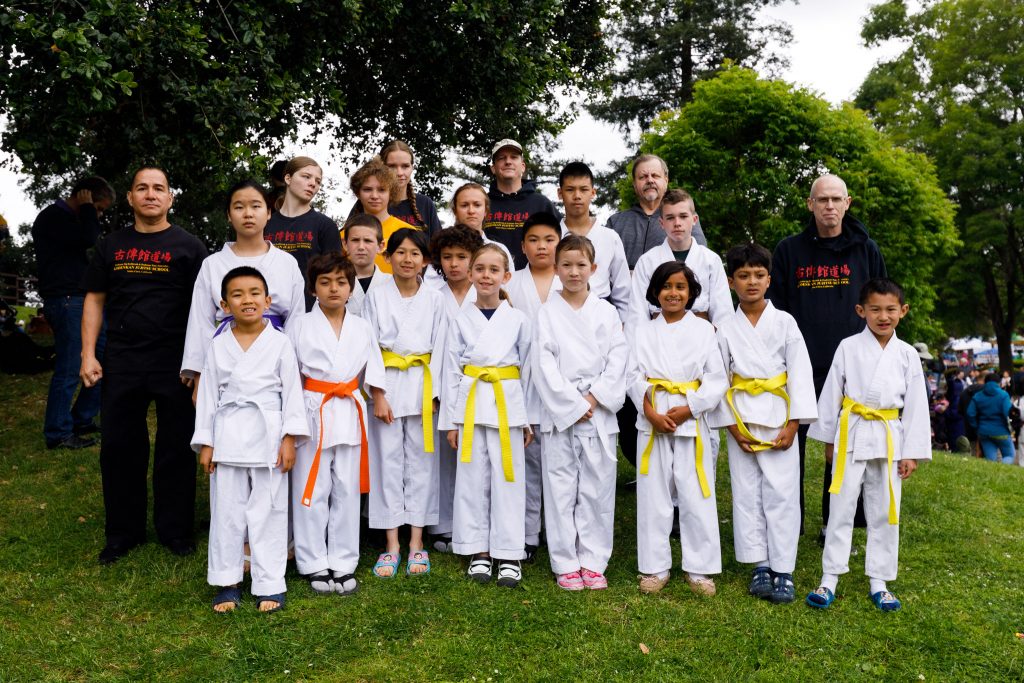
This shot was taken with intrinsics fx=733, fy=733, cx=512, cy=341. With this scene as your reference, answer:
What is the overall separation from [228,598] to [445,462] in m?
1.62

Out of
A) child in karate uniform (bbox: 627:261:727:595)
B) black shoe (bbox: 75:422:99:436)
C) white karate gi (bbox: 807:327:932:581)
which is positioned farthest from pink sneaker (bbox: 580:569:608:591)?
black shoe (bbox: 75:422:99:436)

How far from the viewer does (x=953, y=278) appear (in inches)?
885

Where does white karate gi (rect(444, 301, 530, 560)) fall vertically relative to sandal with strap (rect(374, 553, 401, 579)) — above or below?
above

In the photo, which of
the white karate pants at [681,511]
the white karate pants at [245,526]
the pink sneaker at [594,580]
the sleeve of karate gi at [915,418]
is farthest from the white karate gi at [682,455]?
the white karate pants at [245,526]

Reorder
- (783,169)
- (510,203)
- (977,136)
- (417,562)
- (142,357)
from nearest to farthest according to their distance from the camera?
(417,562) → (142,357) → (510,203) → (783,169) → (977,136)

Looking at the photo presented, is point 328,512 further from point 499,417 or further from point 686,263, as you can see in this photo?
point 686,263

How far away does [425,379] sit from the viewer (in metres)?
4.70

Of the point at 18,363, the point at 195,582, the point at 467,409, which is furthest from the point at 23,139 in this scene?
the point at 18,363

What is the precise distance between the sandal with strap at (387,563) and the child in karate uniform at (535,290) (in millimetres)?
865

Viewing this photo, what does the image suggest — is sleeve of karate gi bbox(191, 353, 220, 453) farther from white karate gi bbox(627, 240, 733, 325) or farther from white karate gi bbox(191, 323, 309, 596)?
white karate gi bbox(627, 240, 733, 325)

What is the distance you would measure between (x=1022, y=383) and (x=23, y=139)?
1463 centimetres

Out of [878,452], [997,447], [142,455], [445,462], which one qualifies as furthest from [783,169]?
[142,455]

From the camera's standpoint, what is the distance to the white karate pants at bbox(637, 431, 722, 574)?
14.2 feet

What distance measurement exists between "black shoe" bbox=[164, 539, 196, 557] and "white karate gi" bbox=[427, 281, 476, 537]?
154 centimetres
